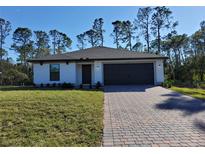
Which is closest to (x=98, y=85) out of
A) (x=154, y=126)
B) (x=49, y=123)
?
(x=49, y=123)

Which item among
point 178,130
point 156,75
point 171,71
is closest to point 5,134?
point 178,130

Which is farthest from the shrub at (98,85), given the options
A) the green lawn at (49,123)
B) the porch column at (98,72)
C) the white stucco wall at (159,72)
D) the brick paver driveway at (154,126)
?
the brick paver driveway at (154,126)

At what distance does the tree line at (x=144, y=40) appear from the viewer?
105 ft

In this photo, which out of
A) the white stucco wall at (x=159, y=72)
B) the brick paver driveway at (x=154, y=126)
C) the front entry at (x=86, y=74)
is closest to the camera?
the brick paver driveway at (x=154, y=126)

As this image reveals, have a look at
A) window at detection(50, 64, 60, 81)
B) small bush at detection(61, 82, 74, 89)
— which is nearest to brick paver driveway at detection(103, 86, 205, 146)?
small bush at detection(61, 82, 74, 89)

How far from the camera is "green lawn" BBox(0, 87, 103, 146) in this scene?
4160 mm

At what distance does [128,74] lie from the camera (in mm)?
16438

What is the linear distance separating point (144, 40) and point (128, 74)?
2024 centimetres

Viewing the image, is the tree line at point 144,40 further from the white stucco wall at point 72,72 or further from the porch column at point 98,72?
the porch column at point 98,72

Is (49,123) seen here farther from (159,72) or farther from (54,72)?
(159,72)

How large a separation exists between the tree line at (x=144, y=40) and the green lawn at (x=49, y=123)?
1028 inches

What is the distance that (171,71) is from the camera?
3164cm
